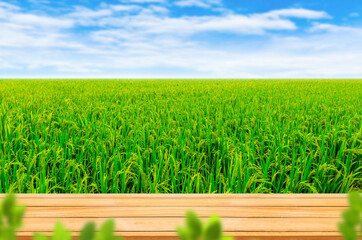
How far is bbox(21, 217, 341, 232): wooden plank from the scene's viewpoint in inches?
61.6

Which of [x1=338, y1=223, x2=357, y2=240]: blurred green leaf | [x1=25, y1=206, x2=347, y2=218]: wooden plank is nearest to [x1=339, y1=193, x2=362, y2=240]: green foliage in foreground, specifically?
[x1=338, y1=223, x2=357, y2=240]: blurred green leaf

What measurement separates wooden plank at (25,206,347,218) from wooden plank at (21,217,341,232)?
0.04m

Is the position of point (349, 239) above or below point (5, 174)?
above

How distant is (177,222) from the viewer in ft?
5.32

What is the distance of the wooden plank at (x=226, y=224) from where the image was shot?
→ 157 centimetres

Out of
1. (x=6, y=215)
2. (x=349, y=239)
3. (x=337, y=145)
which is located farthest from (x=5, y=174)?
(x=337, y=145)

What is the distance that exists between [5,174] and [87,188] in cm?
68

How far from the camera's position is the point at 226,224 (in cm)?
159

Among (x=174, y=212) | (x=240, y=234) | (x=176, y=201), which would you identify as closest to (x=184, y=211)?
(x=174, y=212)

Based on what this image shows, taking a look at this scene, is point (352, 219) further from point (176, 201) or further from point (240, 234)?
point (176, 201)

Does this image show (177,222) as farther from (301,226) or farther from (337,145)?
(337,145)

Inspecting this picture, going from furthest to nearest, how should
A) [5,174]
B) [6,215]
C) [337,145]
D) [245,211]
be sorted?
[337,145] → [5,174] → [245,211] → [6,215]

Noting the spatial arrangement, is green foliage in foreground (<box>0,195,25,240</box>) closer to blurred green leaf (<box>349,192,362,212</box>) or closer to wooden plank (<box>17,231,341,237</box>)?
blurred green leaf (<box>349,192,362,212</box>)

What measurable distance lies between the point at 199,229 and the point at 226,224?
1310 mm
